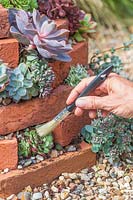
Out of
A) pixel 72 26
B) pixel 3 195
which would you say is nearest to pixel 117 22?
pixel 72 26

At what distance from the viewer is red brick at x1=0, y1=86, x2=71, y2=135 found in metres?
1.94

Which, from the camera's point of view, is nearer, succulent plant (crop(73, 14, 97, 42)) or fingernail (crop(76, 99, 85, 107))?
fingernail (crop(76, 99, 85, 107))

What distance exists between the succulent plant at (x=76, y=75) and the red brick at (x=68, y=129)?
138 mm

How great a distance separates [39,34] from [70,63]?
336 millimetres

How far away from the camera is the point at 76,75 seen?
2.16 m

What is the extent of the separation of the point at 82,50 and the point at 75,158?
0.47 m

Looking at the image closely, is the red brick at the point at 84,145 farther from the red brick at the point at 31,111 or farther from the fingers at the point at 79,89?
the fingers at the point at 79,89

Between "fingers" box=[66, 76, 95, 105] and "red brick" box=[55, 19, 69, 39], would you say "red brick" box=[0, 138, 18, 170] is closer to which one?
"fingers" box=[66, 76, 95, 105]

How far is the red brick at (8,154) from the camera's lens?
194 cm

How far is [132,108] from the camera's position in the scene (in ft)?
5.65

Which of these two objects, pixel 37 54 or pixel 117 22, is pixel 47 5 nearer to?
pixel 37 54

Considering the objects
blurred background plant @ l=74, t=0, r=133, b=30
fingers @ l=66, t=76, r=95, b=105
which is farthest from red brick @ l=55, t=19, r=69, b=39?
blurred background plant @ l=74, t=0, r=133, b=30

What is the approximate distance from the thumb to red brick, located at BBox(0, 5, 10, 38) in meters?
0.41

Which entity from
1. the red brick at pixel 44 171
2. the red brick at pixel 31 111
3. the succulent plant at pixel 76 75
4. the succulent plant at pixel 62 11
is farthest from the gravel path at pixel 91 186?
the succulent plant at pixel 62 11
